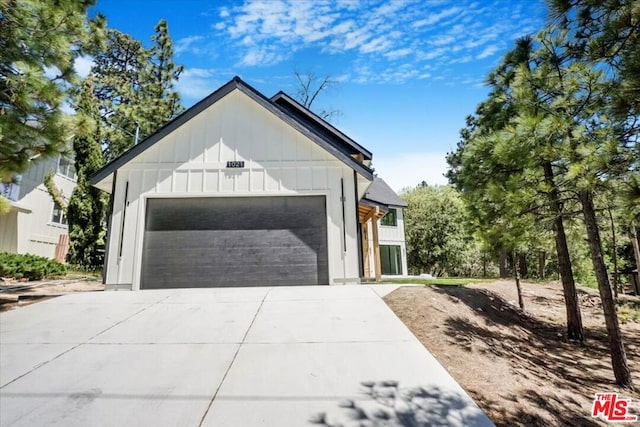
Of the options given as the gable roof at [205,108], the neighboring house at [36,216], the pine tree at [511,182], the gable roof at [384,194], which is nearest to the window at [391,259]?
the gable roof at [384,194]

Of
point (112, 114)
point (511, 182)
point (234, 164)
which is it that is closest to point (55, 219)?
point (112, 114)

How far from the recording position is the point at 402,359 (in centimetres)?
386

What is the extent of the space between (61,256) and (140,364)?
703 inches

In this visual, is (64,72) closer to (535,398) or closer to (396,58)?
(396,58)

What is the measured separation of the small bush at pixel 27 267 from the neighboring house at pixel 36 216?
4744 millimetres

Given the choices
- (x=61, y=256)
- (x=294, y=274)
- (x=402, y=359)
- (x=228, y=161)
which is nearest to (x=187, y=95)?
(x=61, y=256)

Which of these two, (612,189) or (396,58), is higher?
(396,58)

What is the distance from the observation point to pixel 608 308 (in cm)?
555

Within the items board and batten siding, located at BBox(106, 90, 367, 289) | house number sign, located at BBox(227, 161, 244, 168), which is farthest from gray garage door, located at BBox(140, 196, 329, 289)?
house number sign, located at BBox(227, 161, 244, 168)

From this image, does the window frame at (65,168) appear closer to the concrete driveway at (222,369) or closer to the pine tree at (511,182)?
the concrete driveway at (222,369)

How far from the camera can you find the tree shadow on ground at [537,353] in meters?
3.55

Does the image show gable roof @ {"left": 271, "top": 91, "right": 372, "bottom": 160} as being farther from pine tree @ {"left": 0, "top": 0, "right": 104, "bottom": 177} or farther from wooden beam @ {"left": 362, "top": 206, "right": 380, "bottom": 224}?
pine tree @ {"left": 0, "top": 0, "right": 104, "bottom": 177}

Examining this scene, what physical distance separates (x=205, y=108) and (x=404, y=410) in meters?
8.52

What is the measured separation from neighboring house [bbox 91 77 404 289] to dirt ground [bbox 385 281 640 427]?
273 centimetres
